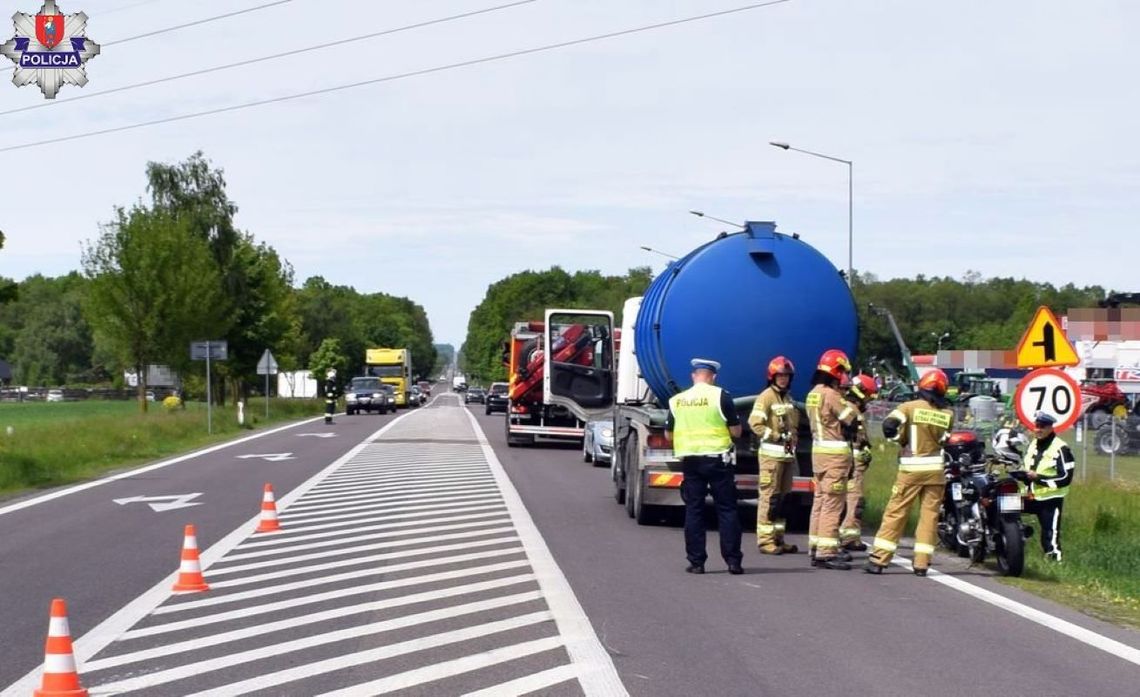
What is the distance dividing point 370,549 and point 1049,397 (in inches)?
293

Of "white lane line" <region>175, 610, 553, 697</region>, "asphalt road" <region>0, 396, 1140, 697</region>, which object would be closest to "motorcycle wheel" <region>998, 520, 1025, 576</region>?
"asphalt road" <region>0, 396, 1140, 697</region>

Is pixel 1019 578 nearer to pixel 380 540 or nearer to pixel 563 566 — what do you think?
pixel 563 566

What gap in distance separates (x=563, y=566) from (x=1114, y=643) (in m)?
4.98

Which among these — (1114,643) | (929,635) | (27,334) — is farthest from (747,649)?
(27,334)

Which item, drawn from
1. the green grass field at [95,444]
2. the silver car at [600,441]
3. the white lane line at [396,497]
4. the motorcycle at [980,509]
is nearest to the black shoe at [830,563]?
the motorcycle at [980,509]

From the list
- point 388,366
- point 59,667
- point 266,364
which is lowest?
point 59,667

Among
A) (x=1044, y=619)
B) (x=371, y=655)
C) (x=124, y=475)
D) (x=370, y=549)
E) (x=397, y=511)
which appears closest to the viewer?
(x=371, y=655)

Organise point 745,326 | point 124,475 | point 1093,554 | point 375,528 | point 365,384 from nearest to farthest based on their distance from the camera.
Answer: point 1093,554
point 745,326
point 375,528
point 124,475
point 365,384

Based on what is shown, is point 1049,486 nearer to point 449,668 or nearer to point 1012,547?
point 1012,547

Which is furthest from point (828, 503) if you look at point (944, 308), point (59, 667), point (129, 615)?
point (944, 308)

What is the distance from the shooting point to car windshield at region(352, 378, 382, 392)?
71625 mm

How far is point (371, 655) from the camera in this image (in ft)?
28.8

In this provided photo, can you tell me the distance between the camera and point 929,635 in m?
9.77

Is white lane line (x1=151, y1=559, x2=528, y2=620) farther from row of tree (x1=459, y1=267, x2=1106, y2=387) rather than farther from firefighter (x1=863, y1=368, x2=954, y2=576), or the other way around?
row of tree (x1=459, y1=267, x2=1106, y2=387)
